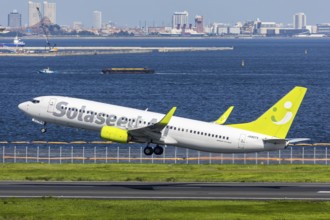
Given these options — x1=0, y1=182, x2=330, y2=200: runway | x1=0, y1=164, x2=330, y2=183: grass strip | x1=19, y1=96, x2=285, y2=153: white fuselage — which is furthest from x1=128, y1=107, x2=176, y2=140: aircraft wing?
x1=0, y1=182, x2=330, y2=200: runway

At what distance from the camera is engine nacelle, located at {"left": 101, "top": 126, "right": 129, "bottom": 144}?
297 feet

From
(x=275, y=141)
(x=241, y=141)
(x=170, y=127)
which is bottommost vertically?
(x=241, y=141)

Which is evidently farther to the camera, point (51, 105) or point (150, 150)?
point (51, 105)

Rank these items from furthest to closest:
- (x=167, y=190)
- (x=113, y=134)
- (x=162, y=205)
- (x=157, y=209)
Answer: (x=113, y=134)
(x=167, y=190)
(x=162, y=205)
(x=157, y=209)

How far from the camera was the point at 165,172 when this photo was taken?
94.1m

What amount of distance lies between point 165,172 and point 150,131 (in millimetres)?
4289

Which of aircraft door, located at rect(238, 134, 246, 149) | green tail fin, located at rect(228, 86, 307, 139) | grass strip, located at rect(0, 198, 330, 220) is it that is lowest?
grass strip, located at rect(0, 198, 330, 220)

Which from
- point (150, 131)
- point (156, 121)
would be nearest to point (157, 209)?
point (150, 131)

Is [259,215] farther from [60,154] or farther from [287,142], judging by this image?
[60,154]

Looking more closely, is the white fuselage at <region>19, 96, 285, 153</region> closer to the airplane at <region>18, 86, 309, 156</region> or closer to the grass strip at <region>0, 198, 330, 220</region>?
the airplane at <region>18, 86, 309, 156</region>

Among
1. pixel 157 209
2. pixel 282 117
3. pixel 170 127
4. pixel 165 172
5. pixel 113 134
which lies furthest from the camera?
pixel 170 127

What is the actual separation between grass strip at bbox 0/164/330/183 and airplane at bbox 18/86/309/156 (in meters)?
2.66

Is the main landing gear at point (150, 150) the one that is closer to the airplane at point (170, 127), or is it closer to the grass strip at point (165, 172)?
the airplane at point (170, 127)

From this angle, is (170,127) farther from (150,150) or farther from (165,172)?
(165,172)
